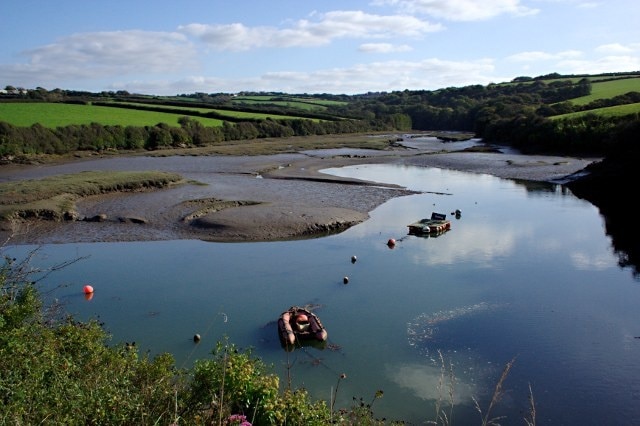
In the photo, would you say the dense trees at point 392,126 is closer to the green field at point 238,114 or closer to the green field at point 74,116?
the green field at point 238,114

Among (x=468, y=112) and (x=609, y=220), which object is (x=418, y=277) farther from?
(x=468, y=112)

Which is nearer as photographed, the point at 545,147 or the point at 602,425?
the point at 602,425

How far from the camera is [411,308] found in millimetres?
21688

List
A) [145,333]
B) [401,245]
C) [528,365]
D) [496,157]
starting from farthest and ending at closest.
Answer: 1. [496,157]
2. [401,245]
3. [145,333]
4. [528,365]

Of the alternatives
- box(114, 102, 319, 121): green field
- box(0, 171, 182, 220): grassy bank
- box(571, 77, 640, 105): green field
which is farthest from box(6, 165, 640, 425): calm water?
box(114, 102, 319, 121): green field

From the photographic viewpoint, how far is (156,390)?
9.27m

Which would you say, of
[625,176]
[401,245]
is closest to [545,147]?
[625,176]

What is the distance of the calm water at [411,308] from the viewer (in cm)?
1562

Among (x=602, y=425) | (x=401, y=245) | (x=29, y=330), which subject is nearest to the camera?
(x=29, y=330)

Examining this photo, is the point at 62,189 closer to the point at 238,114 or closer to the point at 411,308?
the point at 411,308

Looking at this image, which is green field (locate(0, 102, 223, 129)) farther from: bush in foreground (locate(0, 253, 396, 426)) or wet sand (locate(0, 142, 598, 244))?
bush in foreground (locate(0, 253, 396, 426))

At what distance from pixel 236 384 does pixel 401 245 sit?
76.7ft

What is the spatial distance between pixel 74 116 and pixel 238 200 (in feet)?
177

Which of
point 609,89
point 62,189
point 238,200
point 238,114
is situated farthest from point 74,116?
point 609,89
